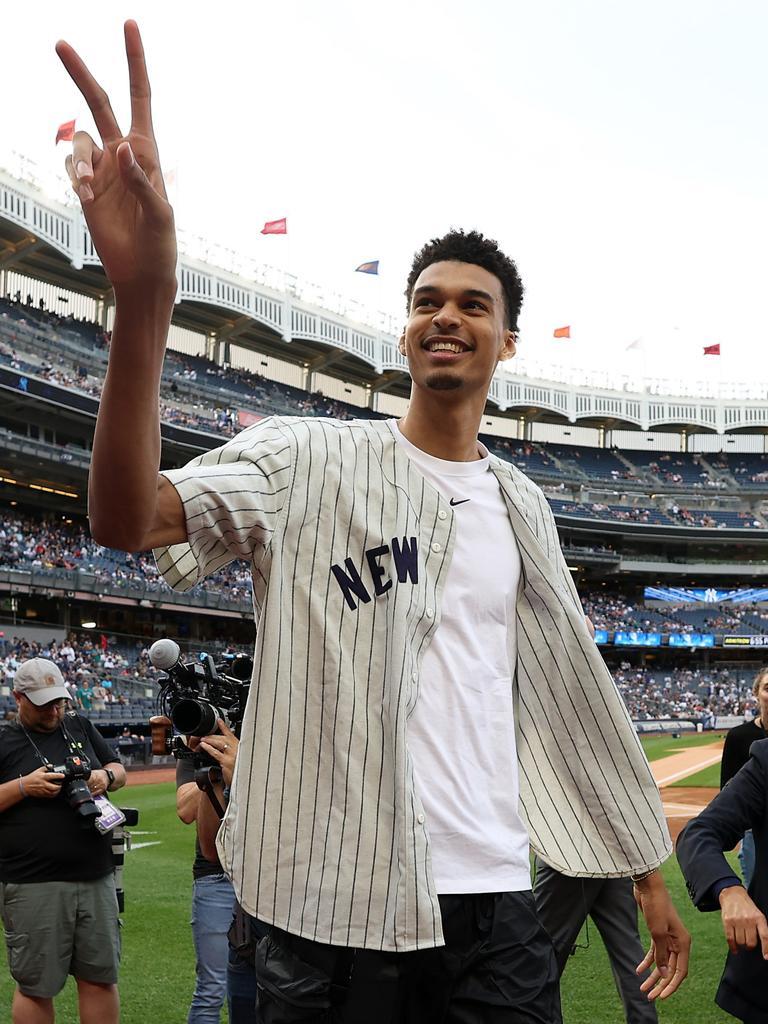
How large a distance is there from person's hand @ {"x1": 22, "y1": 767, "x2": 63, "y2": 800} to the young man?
3.45 meters

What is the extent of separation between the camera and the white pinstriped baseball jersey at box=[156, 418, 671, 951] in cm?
188

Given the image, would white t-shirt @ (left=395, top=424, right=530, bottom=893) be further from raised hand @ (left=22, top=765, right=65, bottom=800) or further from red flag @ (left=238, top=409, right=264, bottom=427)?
red flag @ (left=238, top=409, right=264, bottom=427)

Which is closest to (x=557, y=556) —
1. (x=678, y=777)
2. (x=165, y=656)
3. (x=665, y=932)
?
(x=665, y=932)

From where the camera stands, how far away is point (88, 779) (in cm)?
542

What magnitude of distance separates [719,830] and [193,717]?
179 centimetres

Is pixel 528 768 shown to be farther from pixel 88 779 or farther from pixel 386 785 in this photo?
pixel 88 779

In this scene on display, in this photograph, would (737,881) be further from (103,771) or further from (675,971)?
(103,771)

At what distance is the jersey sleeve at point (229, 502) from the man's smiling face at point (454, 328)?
1.56 ft

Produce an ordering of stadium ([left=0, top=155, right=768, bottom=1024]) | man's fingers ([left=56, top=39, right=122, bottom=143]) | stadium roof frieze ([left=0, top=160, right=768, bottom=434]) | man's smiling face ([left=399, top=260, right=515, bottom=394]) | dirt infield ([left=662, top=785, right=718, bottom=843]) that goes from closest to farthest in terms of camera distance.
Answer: man's fingers ([left=56, top=39, right=122, bottom=143]) → man's smiling face ([left=399, top=260, right=515, bottom=394]) → dirt infield ([left=662, top=785, right=718, bottom=843]) → stadium ([left=0, top=155, right=768, bottom=1024]) → stadium roof frieze ([left=0, top=160, right=768, bottom=434])

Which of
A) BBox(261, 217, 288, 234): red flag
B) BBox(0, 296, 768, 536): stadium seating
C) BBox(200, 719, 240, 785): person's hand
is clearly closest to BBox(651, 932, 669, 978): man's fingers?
BBox(200, 719, 240, 785): person's hand

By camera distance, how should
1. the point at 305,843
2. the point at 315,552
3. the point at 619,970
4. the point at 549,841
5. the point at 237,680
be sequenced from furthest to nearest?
1. the point at 619,970
2. the point at 237,680
3. the point at 549,841
4. the point at 315,552
5. the point at 305,843

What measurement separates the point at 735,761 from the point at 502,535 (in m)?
4.84

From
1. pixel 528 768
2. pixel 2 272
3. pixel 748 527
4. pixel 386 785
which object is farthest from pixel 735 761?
pixel 748 527

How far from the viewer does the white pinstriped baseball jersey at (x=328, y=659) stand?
1876mm
